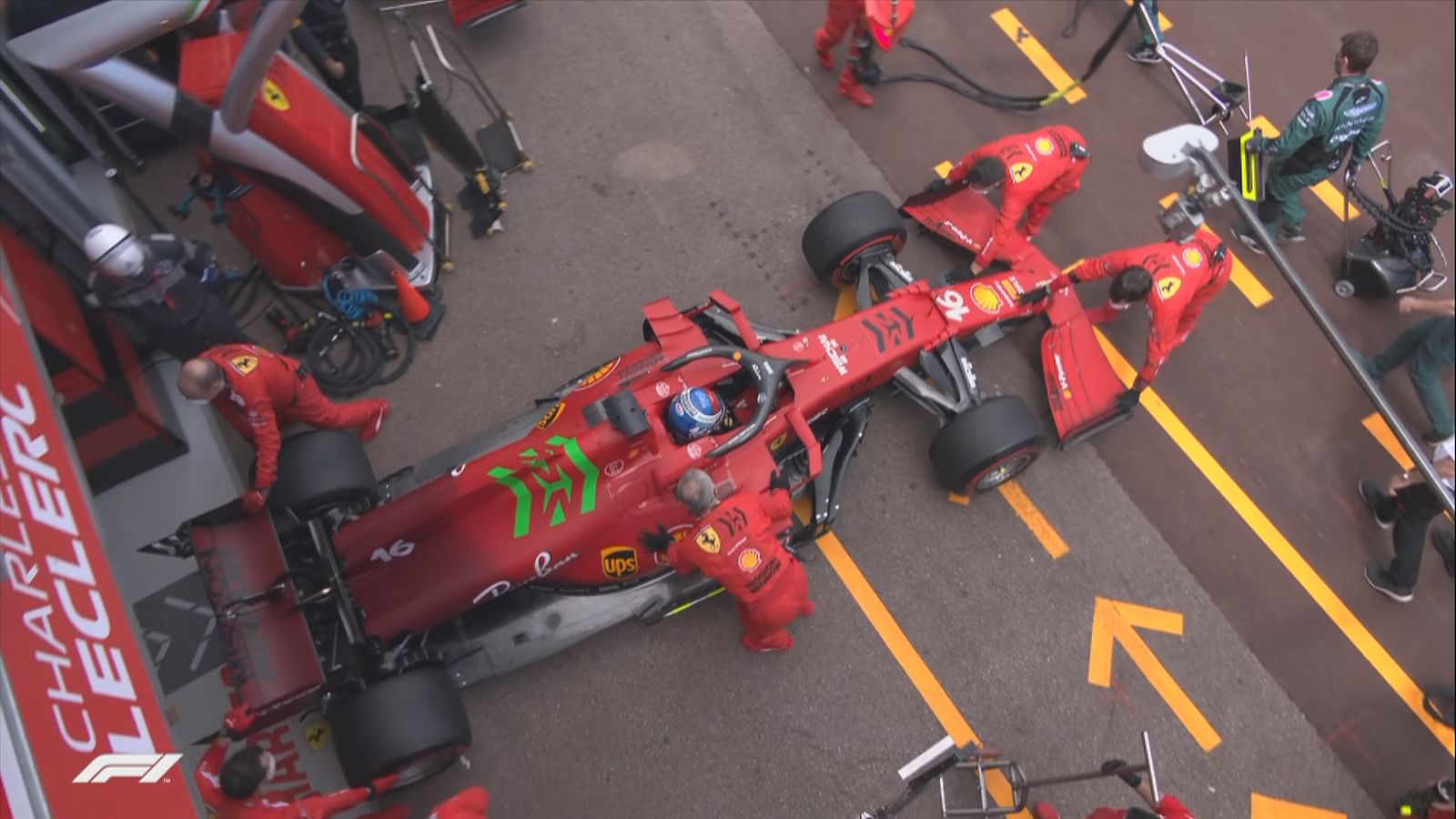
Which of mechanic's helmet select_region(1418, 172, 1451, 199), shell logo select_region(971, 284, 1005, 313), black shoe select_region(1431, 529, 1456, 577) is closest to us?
shell logo select_region(971, 284, 1005, 313)

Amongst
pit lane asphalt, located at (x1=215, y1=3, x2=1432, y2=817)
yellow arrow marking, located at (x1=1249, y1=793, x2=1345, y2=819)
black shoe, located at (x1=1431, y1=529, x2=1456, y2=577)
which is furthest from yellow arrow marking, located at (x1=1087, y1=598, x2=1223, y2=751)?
black shoe, located at (x1=1431, y1=529, x2=1456, y2=577)

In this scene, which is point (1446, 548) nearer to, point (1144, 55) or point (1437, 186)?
point (1437, 186)

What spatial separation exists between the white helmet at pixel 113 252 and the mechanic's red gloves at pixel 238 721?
7.61 ft

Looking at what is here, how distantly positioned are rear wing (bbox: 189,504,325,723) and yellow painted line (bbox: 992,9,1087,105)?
667 centimetres

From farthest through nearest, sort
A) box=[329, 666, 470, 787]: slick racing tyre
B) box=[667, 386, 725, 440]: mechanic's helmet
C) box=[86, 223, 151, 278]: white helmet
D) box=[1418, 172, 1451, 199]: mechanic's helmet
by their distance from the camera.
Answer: box=[1418, 172, 1451, 199]: mechanic's helmet
box=[86, 223, 151, 278]: white helmet
box=[667, 386, 725, 440]: mechanic's helmet
box=[329, 666, 470, 787]: slick racing tyre

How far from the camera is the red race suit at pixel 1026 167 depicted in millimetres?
5652

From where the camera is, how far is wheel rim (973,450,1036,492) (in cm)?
523

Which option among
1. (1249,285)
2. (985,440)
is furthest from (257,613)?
(1249,285)

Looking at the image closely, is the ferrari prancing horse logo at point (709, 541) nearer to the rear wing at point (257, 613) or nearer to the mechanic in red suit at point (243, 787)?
the rear wing at point (257, 613)

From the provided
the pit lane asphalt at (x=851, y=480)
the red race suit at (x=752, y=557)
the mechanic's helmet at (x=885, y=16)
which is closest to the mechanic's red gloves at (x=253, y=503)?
the pit lane asphalt at (x=851, y=480)

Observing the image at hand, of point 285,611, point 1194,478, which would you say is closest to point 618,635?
point 285,611

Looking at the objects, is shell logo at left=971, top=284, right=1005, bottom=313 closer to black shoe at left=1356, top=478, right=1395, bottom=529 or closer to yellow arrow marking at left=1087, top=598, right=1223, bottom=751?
yellow arrow marking at left=1087, top=598, right=1223, bottom=751

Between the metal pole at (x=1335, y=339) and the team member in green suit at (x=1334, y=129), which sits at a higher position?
the team member in green suit at (x=1334, y=129)

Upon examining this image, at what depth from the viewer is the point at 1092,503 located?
18.6ft
